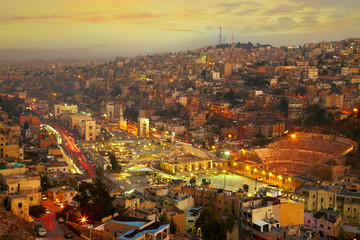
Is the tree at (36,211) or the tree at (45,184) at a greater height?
the tree at (36,211)

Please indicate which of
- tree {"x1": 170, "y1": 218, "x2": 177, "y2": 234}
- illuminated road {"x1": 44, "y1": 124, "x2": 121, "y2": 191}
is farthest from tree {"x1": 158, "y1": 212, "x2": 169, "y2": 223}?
illuminated road {"x1": 44, "y1": 124, "x2": 121, "y2": 191}

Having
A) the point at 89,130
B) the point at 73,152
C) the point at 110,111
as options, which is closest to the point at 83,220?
the point at 73,152

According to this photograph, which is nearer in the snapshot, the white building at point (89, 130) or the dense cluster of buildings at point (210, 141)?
the dense cluster of buildings at point (210, 141)

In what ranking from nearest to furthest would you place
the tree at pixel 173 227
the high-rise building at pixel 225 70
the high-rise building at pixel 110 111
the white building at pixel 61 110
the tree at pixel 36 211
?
the tree at pixel 36 211
the tree at pixel 173 227
the white building at pixel 61 110
the high-rise building at pixel 110 111
the high-rise building at pixel 225 70

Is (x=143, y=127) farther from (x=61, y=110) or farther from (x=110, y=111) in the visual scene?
(x=61, y=110)

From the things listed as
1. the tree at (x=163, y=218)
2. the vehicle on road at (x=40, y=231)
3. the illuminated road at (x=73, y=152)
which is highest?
the vehicle on road at (x=40, y=231)

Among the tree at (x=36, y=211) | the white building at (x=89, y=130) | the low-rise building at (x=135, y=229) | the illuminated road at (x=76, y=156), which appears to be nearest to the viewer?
the low-rise building at (x=135, y=229)

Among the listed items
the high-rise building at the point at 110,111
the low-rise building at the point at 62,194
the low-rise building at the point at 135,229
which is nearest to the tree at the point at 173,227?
the low-rise building at the point at 135,229

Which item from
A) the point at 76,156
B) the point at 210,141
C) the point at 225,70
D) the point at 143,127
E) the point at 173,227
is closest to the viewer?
the point at 173,227

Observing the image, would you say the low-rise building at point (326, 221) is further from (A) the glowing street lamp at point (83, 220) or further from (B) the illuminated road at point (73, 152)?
(B) the illuminated road at point (73, 152)
